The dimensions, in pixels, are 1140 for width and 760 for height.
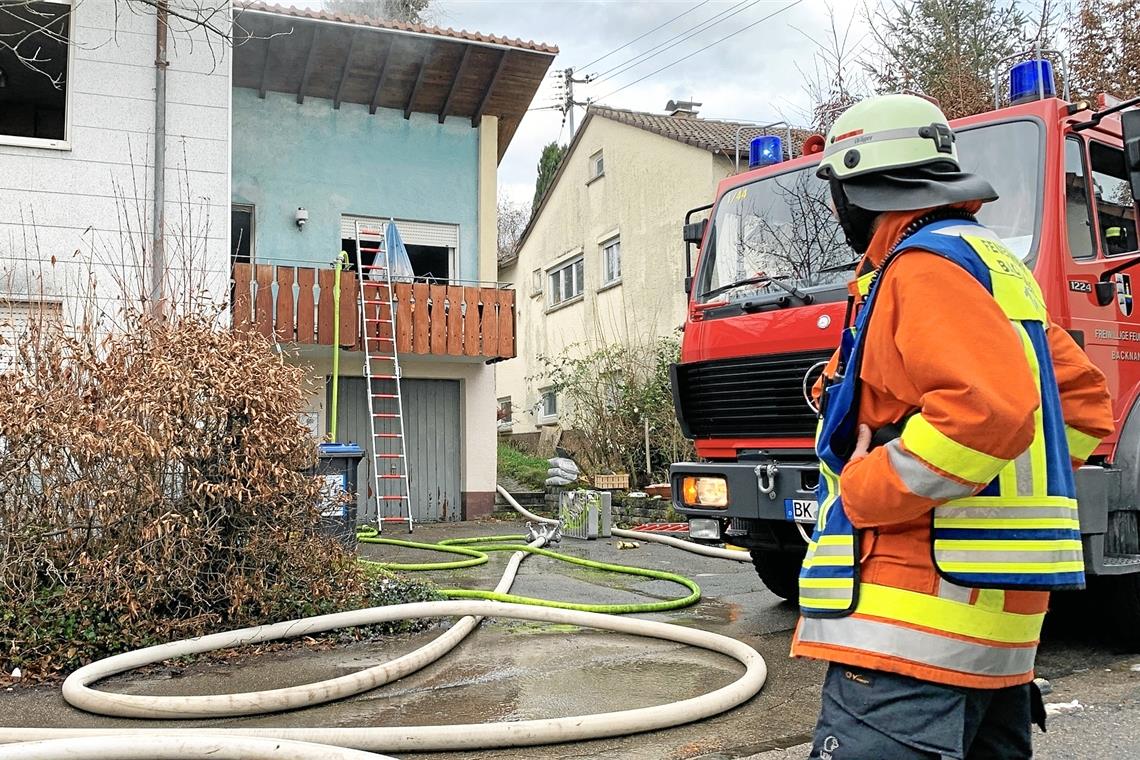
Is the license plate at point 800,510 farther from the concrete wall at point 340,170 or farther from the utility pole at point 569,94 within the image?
the utility pole at point 569,94

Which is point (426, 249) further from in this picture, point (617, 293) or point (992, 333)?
point (992, 333)

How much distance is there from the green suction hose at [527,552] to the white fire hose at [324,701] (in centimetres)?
68

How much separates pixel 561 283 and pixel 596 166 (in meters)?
2.98

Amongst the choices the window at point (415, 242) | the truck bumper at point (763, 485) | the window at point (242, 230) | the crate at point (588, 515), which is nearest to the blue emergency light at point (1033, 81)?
the truck bumper at point (763, 485)

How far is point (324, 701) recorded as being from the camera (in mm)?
4254

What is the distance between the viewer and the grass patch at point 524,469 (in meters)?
15.8

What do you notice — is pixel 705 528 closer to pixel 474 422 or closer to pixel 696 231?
pixel 696 231

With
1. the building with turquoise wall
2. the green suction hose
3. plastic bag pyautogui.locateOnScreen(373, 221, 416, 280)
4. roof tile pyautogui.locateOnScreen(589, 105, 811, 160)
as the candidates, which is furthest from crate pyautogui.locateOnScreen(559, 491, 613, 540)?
roof tile pyautogui.locateOnScreen(589, 105, 811, 160)

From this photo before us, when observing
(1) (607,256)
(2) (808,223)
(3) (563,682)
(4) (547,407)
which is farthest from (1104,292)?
(4) (547,407)

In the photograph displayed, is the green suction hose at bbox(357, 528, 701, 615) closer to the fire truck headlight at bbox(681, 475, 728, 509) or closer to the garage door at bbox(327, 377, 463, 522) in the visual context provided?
the fire truck headlight at bbox(681, 475, 728, 509)

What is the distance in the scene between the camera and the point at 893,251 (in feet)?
6.20

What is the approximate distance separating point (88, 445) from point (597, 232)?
1788cm

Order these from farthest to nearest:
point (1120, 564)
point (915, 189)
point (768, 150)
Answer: point (768, 150)
point (1120, 564)
point (915, 189)

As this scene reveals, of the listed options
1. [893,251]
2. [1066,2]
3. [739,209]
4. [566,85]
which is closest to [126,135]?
[739,209]
